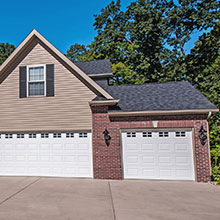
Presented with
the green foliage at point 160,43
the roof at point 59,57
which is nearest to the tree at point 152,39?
the green foliage at point 160,43

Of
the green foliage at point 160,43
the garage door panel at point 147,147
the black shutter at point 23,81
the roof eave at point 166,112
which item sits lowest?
the garage door panel at point 147,147

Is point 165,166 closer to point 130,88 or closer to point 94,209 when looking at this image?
point 94,209

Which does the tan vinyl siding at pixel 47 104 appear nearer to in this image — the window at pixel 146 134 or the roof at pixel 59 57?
the roof at pixel 59 57

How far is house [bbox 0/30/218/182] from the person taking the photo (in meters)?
8.77

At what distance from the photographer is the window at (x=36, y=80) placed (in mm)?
10070

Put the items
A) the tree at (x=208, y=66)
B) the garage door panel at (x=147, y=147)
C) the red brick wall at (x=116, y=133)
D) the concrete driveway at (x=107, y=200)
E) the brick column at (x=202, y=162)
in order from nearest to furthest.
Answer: the concrete driveway at (x=107, y=200) → the brick column at (x=202, y=162) → the red brick wall at (x=116, y=133) → the garage door panel at (x=147, y=147) → the tree at (x=208, y=66)

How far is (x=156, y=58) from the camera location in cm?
2298

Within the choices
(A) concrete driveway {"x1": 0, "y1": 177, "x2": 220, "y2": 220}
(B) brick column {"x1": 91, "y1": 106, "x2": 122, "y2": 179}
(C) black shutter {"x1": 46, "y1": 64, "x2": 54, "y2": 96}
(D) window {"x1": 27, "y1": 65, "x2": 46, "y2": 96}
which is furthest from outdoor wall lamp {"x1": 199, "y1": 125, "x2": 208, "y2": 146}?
(D) window {"x1": 27, "y1": 65, "x2": 46, "y2": 96}

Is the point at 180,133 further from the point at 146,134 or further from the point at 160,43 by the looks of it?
the point at 160,43

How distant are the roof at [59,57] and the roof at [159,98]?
1493 millimetres

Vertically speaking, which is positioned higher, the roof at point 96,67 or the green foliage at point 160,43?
the green foliage at point 160,43

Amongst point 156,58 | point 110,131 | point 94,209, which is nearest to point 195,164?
point 110,131

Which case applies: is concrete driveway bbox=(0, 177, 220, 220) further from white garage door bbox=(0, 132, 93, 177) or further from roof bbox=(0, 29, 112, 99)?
roof bbox=(0, 29, 112, 99)

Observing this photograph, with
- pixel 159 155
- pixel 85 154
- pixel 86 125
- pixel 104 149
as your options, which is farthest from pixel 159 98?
pixel 85 154
